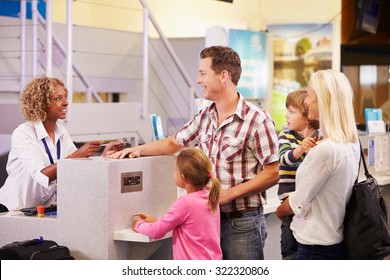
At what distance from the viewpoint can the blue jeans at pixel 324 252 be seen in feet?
9.27

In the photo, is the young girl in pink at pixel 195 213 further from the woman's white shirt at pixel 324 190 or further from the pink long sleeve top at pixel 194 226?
the woman's white shirt at pixel 324 190

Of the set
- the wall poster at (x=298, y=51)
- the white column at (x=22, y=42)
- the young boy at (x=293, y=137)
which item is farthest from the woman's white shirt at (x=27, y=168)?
the wall poster at (x=298, y=51)

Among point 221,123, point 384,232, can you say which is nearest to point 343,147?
point 384,232

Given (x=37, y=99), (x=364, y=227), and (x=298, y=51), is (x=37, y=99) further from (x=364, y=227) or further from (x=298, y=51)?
(x=298, y=51)

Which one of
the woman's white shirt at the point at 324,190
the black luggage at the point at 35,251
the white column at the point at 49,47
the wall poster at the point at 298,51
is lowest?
the black luggage at the point at 35,251

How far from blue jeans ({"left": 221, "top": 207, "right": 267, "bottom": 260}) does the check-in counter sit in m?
0.29

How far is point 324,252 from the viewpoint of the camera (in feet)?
9.29

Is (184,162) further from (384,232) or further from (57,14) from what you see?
(57,14)

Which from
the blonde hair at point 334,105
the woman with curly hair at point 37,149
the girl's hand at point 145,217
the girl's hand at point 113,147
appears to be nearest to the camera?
the blonde hair at point 334,105

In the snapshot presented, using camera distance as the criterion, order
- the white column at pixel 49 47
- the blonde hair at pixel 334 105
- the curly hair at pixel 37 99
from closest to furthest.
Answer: the blonde hair at pixel 334 105 → the curly hair at pixel 37 99 → the white column at pixel 49 47

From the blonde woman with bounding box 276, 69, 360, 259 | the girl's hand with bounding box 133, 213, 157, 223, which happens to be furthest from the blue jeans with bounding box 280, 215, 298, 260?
the girl's hand with bounding box 133, 213, 157, 223

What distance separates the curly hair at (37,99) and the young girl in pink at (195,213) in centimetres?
121

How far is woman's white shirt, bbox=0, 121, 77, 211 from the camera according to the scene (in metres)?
3.79

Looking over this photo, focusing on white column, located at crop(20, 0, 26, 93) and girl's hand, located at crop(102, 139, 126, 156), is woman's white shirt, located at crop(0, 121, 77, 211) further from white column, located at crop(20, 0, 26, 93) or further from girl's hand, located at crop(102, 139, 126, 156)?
white column, located at crop(20, 0, 26, 93)
